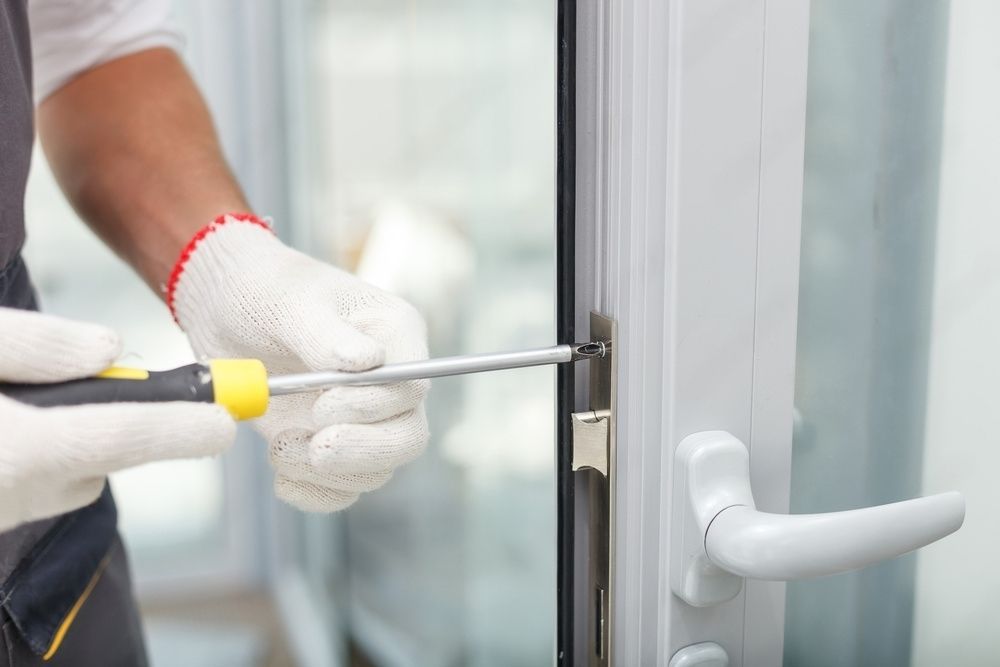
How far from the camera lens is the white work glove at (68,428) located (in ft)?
1.12

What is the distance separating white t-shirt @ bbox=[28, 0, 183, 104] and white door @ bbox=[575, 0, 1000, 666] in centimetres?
45

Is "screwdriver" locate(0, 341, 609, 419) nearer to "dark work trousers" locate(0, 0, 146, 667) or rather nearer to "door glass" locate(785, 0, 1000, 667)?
"door glass" locate(785, 0, 1000, 667)

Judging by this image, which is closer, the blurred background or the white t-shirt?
the white t-shirt

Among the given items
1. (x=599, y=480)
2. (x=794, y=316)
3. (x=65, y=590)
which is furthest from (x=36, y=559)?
(x=794, y=316)

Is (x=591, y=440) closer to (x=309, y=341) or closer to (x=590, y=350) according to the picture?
(x=590, y=350)

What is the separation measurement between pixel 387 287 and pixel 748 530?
1289 mm

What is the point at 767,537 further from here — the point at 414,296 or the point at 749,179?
the point at 414,296

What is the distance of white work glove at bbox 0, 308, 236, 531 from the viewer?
0.34 meters

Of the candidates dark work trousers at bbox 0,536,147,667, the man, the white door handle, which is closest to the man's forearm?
the man

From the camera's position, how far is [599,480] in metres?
0.49

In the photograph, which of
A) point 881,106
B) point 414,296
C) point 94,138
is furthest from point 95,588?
point 414,296

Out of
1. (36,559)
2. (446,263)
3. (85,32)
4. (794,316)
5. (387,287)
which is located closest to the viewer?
(794,316)

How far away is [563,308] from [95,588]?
0.46m

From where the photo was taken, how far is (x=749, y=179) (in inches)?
17.1
